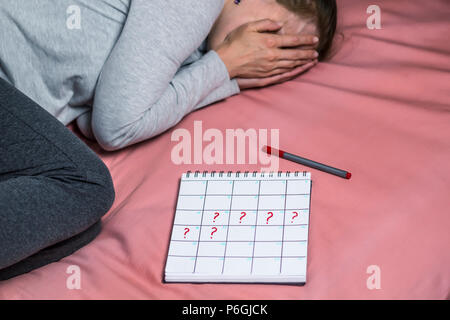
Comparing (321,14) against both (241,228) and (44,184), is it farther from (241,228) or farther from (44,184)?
(44,184)

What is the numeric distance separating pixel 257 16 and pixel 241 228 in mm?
450

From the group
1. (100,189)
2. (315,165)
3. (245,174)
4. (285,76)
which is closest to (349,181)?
(315,165)

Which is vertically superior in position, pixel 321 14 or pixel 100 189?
pixel 321 14

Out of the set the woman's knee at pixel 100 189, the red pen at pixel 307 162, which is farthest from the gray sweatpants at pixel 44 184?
the red pen at pixel 307 162

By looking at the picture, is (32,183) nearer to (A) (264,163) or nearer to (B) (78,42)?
(B) (78,42)

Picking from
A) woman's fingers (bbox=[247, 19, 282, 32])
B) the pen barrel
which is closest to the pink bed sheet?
the pen barrel

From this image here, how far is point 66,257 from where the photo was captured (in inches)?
38.2

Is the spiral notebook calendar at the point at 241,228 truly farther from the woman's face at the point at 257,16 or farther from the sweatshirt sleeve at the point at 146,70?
the woman's face at the point at 257,16

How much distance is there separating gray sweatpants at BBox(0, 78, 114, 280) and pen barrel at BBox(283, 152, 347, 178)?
0.30 m

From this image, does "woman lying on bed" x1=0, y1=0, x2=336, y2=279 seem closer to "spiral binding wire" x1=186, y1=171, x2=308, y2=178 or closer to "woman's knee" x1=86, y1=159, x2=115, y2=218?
"woman's knee" x1=86, y1=159, x2=115, y2=218

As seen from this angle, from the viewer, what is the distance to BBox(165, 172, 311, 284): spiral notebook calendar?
88 centimetres

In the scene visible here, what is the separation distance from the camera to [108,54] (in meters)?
1.06

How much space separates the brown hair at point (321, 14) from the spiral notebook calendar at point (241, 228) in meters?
0.34

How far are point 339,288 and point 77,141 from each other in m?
0.47
